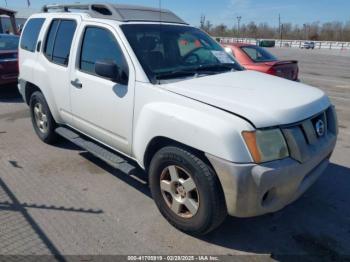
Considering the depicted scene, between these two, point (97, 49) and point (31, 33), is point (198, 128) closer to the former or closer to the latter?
point (97, 49)

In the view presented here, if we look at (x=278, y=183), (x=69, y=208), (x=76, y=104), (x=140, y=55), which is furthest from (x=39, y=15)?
(x=278, y=183)

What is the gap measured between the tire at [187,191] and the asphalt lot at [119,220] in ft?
0.56

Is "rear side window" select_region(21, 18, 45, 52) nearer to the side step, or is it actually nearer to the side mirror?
the side step

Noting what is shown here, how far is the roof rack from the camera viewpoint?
161 inches

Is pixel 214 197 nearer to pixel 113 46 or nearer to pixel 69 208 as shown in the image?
pixel 69 208

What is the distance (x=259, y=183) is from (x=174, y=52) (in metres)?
1.98

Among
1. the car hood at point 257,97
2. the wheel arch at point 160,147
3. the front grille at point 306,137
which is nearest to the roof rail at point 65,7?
the car hood at point 257,97

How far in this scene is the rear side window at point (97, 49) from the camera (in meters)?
3.81

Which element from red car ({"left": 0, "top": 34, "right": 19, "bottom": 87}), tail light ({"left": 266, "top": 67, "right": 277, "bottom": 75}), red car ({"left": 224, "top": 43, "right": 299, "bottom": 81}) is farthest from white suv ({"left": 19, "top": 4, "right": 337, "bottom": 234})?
red car ({"left": 0, "top": 34, "right": 19, "bottom": 87})

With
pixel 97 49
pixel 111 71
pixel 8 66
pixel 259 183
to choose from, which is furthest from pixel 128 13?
pixel 8 66

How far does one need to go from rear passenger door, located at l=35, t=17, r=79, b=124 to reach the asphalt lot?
2.76 ft

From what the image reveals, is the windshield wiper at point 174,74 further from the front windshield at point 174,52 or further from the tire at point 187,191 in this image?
the tire at point 187,191

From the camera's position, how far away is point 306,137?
2990mm

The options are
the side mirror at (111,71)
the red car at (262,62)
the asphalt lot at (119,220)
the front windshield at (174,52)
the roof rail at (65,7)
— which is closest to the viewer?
the asphalt lot at (119,220)
